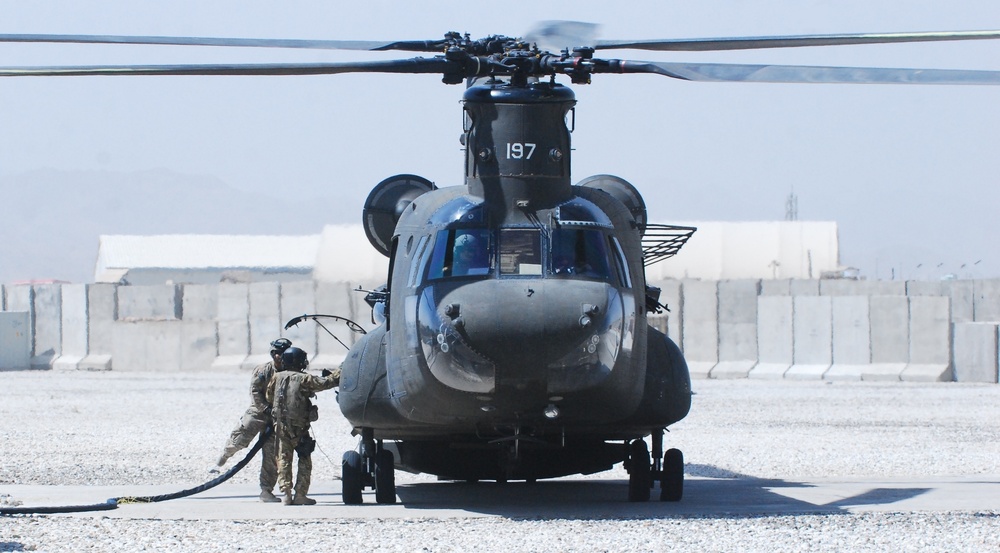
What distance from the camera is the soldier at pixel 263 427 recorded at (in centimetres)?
1298

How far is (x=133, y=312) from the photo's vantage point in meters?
49.2

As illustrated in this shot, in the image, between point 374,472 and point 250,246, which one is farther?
point 250,246

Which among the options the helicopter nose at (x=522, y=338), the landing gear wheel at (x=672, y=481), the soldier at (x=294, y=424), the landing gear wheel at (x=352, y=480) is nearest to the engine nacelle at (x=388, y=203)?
the soldier at (x=294, y=424)

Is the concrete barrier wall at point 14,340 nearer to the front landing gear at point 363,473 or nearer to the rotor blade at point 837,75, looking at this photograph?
the front landing gear at point 363,473

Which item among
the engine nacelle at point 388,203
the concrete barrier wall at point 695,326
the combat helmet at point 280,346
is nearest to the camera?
the combat helmet at point 280,346

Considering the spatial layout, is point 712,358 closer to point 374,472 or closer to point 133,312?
point 133,312

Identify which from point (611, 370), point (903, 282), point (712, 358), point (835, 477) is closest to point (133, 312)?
point (712, 358)

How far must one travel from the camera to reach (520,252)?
36.9 ft

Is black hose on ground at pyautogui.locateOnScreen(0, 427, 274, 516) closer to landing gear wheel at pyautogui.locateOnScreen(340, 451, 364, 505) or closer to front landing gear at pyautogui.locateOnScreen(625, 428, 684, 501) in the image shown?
landing gear wheel at pyautogui.locateOnScreen(340, 451, 364, 505)

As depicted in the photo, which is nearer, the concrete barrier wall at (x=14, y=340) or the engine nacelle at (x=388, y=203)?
the engine nacelle at (x=388, y=203)

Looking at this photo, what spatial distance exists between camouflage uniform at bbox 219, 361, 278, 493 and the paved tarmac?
290 millimetres

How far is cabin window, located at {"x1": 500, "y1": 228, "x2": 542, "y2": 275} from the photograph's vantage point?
11.1 m

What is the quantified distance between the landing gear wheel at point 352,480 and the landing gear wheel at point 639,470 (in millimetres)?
2416

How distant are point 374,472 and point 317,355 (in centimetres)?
2993
